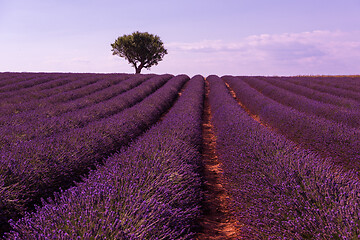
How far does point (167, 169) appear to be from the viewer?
9.97ft

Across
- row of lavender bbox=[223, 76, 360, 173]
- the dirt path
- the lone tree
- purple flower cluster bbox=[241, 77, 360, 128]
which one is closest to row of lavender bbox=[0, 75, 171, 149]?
the dirt path

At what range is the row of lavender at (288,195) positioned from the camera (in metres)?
1.90

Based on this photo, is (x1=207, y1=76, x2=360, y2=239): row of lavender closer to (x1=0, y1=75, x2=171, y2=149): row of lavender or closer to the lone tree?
(x1=0, y1=75, x2=171, y2=149): row of lavender

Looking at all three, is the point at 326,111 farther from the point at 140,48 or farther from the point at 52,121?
the point at 140,48

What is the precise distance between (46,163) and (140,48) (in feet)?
101

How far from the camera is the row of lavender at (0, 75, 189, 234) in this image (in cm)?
288

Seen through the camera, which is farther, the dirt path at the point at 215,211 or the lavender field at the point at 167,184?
the dirt path at the point at 215,211

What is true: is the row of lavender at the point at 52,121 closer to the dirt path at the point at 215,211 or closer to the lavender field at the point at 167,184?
the lavender field at the point at 167,184

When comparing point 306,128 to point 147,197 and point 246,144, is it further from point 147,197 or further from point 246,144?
point 147,197

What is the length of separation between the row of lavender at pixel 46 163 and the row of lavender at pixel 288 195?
84.4 inches

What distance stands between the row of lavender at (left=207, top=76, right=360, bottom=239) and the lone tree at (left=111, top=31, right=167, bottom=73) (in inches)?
1199

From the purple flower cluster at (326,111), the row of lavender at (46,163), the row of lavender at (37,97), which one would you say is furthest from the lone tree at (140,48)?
the row of lavender at (46,163)

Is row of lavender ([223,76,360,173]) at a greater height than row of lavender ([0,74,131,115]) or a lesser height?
lesser

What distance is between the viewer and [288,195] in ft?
8.07
